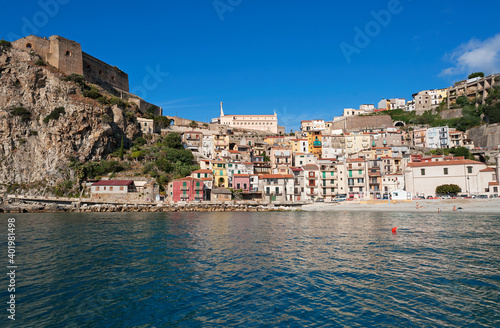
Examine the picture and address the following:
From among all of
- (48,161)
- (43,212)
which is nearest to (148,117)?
(48,161)

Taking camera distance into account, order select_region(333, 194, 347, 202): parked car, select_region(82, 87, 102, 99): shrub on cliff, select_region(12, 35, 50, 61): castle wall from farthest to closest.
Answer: select_region(12, 35, 50, 61): castle wall → select_region(82, 87, 102, 99): shrub on cliff → select_region(333, 194, 347, 202): parked car

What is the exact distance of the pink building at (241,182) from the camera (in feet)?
188

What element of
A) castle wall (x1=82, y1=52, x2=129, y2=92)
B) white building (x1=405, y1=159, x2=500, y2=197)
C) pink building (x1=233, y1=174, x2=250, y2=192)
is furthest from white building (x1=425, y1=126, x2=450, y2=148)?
castle wall (x1=82, y1=52, x2=129, y2=92)

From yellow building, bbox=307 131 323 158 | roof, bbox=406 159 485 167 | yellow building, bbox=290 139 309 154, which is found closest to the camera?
roof, bbox=406 159 485 167

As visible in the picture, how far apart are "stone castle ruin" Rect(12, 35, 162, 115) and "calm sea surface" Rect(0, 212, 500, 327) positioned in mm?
63637

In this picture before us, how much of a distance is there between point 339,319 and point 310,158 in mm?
58601

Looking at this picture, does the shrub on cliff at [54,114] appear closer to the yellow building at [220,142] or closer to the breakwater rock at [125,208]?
the breakwater rock at [125,208]

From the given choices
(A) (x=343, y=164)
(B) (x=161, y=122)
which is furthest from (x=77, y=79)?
(A) (x=343, y=164)

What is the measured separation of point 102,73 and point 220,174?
50.1m

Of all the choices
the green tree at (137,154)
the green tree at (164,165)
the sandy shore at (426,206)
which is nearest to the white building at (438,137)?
the sandy shore at (426,206)

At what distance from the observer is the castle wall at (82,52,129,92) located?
78.5 metres

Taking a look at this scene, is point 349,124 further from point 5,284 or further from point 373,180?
point 5,284

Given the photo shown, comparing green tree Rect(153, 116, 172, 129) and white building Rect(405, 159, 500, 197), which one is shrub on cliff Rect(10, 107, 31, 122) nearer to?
green tree Rect(153, 116, 172, 129)

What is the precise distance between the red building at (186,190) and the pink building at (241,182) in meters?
7.04
